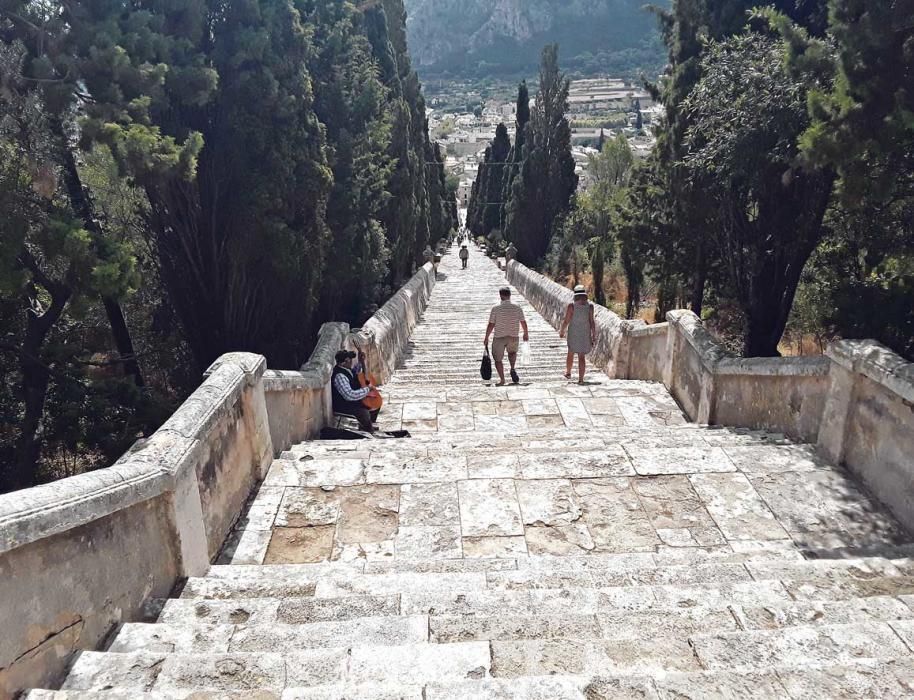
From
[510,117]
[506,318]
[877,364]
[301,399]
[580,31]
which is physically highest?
[580,31]

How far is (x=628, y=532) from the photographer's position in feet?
14.7

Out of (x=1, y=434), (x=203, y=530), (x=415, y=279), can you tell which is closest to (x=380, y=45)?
(x=415, y=279)

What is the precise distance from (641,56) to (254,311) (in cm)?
19093

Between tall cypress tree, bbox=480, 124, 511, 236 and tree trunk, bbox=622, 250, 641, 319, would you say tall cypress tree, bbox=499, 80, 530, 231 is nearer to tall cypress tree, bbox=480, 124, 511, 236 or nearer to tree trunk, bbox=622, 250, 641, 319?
tall cypress tree, bbox=480, 124, 511, 236

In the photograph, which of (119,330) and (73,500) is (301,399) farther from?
(73,500)

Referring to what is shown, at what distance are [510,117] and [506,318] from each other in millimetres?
155019

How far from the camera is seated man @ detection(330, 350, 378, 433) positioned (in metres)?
7.29

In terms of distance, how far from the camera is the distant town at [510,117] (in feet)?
428

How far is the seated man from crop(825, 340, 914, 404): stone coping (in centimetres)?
446

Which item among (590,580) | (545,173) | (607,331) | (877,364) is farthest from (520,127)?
(590,580)

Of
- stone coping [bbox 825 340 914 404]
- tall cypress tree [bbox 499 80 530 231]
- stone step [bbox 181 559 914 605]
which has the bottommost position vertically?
stone step [bbox 181 559 914 605]

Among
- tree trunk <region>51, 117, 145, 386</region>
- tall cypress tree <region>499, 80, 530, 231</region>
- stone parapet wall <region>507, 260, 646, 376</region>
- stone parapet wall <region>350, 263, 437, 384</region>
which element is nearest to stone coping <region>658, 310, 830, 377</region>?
stone parapet wall <region>507, 260, 646, 376</region>

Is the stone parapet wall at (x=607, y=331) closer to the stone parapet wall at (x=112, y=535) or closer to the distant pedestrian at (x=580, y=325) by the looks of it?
the distant pedestrian at (x=580, y=325)

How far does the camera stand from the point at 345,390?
24.0 feet
